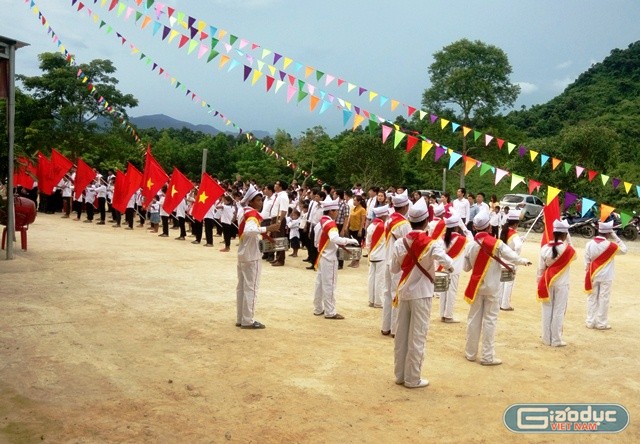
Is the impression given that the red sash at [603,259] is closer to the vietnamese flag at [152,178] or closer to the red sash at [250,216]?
the red sash at [250,216]

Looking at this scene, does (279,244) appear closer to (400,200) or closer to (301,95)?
(400,200)

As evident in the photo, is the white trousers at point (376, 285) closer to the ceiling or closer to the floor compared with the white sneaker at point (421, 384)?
closer to the ceiling

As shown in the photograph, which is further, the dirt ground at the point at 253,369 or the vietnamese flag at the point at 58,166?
the vietnamese flag at the point at 58,166

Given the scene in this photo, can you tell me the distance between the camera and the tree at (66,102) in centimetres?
2484

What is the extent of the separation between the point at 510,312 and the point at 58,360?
6.74 meters

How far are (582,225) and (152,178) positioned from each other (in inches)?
688

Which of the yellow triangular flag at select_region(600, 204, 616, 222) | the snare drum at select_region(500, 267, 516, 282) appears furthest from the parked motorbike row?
the snare drum at select_region(500, 267, 516, 282)

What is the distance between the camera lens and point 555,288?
7859mm

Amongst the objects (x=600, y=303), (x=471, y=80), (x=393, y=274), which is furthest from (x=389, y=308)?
(x=471, y=80)

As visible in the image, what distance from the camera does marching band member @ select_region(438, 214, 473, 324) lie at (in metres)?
8.95

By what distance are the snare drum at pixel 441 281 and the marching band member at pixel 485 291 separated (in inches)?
28.9

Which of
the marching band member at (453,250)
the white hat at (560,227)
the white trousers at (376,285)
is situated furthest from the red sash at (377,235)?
the white hat at (560,227)

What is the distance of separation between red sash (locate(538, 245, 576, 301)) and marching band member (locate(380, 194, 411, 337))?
1.82 meters

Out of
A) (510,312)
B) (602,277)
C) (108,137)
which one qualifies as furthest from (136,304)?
(108,137)
